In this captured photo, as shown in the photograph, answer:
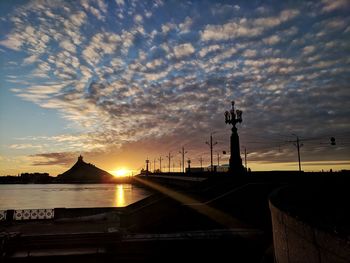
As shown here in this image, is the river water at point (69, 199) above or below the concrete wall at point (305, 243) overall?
below

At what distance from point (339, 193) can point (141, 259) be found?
34.7 feet

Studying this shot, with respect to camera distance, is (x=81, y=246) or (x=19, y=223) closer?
(x=81, y=246)

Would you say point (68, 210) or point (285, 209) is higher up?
point (285, 209)

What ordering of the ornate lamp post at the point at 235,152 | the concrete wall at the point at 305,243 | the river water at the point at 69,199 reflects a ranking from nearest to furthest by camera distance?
1. the concrete wall at the point at 305,243
2. the ornate lamp post at the point at 235,152
3. the river water at the point at 69,199

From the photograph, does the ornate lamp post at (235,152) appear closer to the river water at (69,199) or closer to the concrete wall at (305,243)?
the concrete wall at (305,243)

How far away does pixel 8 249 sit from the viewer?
1345cm

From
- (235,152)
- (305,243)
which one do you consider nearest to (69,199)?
(235,152)

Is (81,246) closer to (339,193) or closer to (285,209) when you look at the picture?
(285,209)

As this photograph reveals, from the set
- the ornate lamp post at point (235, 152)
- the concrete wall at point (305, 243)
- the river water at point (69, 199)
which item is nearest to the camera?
the concrete wall at point (305, 243)

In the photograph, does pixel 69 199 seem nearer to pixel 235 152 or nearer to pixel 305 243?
pixel 235 152

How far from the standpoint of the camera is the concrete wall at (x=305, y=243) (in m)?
3.97

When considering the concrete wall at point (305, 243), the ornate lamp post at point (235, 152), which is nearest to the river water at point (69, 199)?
the ornate lamp post at point (235, 152)

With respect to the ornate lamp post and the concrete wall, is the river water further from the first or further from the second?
the concrete wall

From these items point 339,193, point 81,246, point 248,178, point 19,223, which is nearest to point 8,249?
point 81,246
